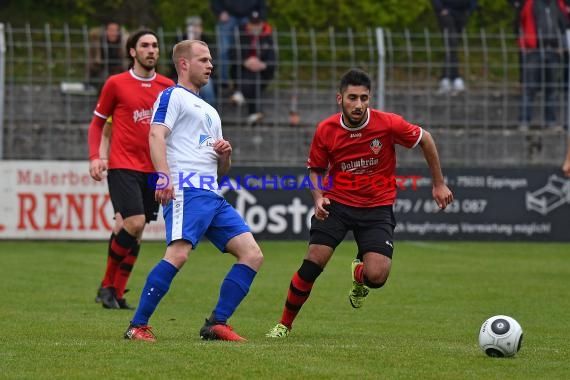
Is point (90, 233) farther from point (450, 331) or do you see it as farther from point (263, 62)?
point (450, 331)

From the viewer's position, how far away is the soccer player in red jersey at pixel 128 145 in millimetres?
11036

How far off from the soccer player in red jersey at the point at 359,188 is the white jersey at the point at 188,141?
37.3 inches

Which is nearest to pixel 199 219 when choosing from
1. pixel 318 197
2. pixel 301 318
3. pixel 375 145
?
pixel 318 197

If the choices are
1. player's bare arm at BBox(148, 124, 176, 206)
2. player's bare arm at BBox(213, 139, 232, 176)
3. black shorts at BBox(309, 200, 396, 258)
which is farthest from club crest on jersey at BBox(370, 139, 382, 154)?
player's bare arm at BBox(148, 124, 176, 206)

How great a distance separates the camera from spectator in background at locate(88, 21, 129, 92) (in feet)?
62.8

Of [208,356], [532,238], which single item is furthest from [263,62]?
[208,356]

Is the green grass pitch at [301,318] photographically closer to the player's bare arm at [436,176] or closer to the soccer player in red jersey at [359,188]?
the soccer player in red jersey at [359,188]

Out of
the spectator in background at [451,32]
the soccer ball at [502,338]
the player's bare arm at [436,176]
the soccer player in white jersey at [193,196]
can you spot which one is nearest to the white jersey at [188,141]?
the soccer player in white jersey at [193,196]

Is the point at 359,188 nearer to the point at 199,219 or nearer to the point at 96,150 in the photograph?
the point at 199,219

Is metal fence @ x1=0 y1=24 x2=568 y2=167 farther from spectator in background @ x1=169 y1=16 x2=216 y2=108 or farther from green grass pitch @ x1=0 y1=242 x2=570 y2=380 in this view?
green grass pitch @ x1=0 y1=242 x2=570 y2=380

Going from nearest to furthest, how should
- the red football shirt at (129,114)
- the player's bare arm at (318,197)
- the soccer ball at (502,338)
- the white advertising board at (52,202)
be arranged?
the soccer ball at (502,338) → the player's bare arm at (318,197) → the red football shirt at (129,114) → the white advertising board at (52,202)

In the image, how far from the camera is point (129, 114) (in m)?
11.2

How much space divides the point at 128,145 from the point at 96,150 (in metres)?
0.36

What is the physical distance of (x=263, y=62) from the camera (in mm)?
19391
